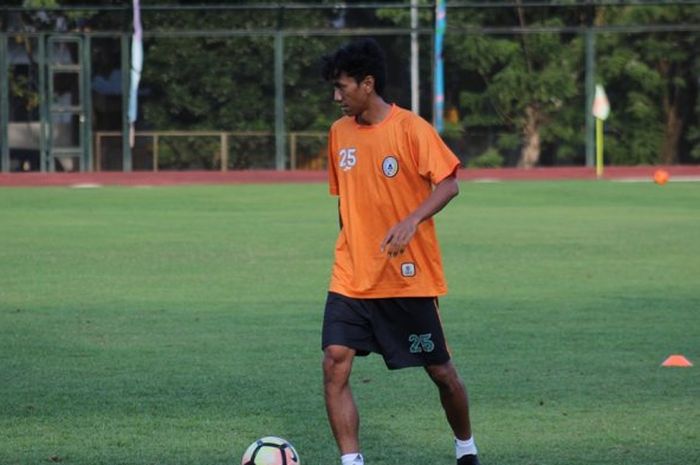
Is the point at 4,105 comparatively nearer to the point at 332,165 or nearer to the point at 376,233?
the point at 332,165

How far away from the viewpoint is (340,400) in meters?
7.41

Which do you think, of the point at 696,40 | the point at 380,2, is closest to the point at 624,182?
the point at 696,40

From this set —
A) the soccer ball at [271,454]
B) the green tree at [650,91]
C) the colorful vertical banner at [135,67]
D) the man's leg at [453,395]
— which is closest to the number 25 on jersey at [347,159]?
the man's leg at [453,395]

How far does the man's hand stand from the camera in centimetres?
719

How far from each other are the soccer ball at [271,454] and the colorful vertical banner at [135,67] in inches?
1377

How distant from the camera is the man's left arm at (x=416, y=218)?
23.6 feet

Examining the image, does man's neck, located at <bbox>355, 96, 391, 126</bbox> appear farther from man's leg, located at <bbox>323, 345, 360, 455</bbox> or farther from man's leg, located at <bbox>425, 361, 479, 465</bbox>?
man's leg, located at <bbox>425, 361, 479, 465</bbox>

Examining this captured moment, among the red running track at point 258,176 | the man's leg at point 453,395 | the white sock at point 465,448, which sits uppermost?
the man's leg at point 453,395

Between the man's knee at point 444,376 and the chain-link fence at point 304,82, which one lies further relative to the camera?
the chain-link fence at point 304,82

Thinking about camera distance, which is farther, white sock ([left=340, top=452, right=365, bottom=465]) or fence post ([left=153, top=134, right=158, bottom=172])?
fence post ([left=153, top=134, right=158, bottom=172])

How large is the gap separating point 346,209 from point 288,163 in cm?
3647

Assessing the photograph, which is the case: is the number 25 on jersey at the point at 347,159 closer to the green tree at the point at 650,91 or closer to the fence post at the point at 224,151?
the fence post at the point at 224,151

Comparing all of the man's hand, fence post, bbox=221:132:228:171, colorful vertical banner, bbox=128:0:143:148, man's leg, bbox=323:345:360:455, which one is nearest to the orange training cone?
man's leg, bbox=323:345:360:455

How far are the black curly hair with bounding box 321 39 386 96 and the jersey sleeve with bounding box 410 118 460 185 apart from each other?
285 millimetres
